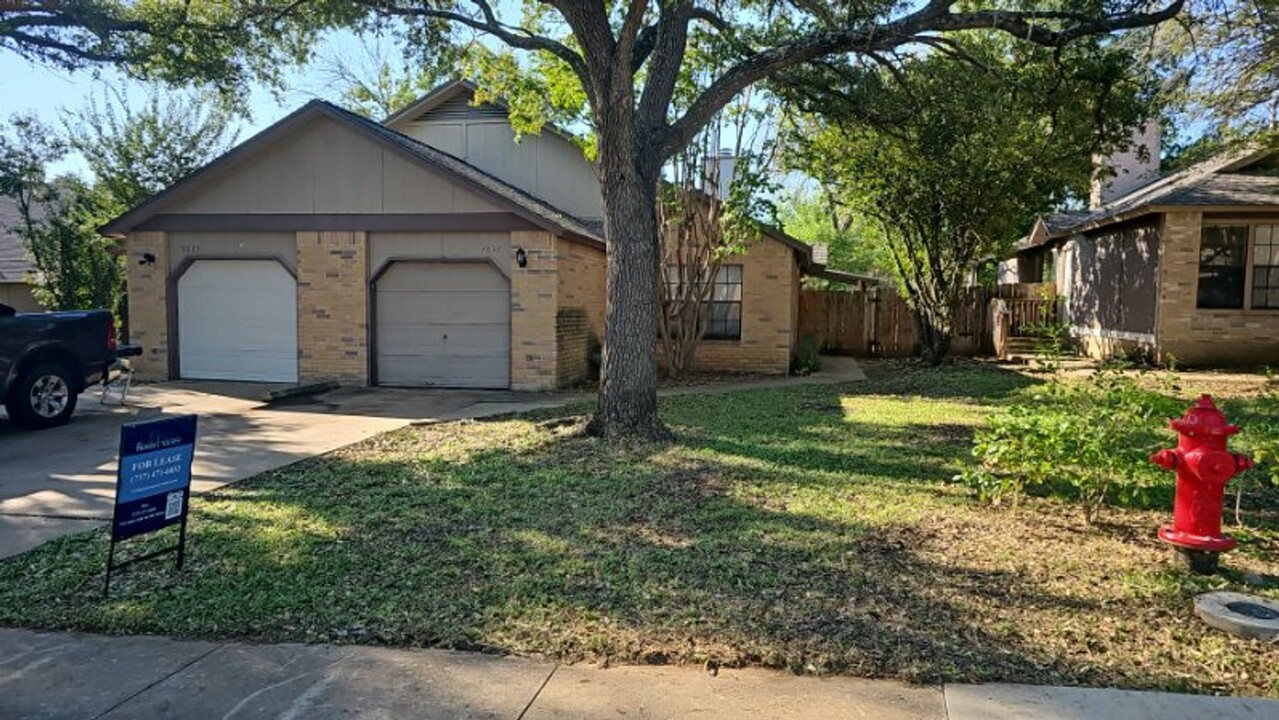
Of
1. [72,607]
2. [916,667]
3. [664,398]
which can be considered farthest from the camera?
[664,398]

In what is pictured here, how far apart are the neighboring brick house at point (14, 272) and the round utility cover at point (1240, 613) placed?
25.9 m

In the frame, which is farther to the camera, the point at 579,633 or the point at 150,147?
the point at 150,147

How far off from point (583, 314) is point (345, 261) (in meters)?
4.28

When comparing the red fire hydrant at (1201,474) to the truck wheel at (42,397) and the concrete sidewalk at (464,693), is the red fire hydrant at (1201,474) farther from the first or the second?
the truck wheel at (42,397)

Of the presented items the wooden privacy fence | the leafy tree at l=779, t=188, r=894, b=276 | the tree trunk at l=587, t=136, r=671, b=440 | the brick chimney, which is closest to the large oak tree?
the tree trunk at l=587, t=136, r=671, b=440

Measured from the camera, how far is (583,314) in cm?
1602

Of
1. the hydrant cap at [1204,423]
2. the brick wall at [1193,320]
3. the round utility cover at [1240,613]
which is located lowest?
the round utility cover at [1240,613]

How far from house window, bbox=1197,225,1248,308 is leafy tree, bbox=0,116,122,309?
23.9 metres

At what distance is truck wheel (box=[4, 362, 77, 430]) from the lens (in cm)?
1025

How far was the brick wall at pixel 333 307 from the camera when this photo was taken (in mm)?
14891

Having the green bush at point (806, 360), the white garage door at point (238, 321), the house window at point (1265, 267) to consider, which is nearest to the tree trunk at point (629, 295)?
the white garage door at point (238, 321)

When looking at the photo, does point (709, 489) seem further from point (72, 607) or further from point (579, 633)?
point (72, 607)

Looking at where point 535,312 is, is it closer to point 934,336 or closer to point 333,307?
point 333,307

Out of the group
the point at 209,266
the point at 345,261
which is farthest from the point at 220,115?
the point at 345,261
